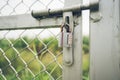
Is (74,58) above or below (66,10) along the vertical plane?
below

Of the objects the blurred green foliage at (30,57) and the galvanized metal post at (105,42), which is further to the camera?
the blurred green foliage at (30,57)

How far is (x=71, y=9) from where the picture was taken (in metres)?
0.86

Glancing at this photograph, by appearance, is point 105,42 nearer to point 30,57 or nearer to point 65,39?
point 65,39

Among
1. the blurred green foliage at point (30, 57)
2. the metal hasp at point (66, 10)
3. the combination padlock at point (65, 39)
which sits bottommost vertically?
the blurred green foliage at point (30, 57)

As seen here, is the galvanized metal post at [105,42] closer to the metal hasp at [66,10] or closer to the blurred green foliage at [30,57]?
the metal hasp at [66,10]

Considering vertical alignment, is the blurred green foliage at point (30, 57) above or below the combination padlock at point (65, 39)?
below

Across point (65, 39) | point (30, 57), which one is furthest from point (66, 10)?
point (30, 57)

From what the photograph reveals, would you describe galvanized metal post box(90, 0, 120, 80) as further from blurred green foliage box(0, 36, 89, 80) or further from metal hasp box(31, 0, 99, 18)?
blurred green foliage box(0, 36, 89, 80)

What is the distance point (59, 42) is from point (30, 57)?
1.03ft

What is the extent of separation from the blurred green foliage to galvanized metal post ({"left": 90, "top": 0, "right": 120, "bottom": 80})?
147 millimetres

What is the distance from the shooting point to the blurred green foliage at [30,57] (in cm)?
100

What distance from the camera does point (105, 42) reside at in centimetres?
77

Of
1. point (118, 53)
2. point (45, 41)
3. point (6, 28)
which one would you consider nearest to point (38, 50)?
point (45, 41)

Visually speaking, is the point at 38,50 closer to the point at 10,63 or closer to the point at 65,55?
the point at 10,63
